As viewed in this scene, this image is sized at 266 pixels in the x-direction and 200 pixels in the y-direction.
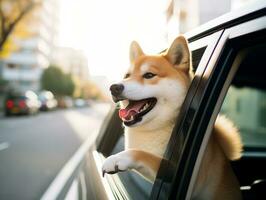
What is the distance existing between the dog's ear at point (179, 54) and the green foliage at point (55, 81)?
7714 centimetres

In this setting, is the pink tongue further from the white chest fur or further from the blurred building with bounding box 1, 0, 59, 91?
the blurred building with bounding box 1, 0, 59, 91

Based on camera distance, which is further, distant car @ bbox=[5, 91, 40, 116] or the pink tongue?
distant car @ bbox=[5, 91, 40, 116]

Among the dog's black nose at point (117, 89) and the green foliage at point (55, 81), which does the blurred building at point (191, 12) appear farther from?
the green foliage at point (55, 81)

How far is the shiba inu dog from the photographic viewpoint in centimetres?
166

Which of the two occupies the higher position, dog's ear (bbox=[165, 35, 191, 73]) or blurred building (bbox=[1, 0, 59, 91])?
blurred building (bbox=[1, 0, 59, 91])

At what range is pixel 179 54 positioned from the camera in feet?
6.35

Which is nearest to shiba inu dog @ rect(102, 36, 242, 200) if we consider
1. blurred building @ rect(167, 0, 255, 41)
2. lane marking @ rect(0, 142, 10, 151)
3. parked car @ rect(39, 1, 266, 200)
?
parked car @ rect(39, 1, 266, 200)

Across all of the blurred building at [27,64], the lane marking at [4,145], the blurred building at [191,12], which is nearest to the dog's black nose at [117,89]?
the blurred building at [191,12]

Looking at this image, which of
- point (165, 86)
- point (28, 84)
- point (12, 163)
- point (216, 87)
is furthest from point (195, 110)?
point (28, 84)

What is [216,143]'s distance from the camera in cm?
182

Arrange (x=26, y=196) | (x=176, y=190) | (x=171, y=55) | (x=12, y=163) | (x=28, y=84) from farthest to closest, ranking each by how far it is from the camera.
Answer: (x=28, y=84), (x=12, y=163), (x=26, y=196), (x=171, y=55), (x=176, y=190)

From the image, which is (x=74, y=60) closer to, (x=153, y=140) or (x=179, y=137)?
(x=153, y=140)

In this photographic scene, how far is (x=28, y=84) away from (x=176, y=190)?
99.8 meters

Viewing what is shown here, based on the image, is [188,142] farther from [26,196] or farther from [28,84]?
[28,84]
